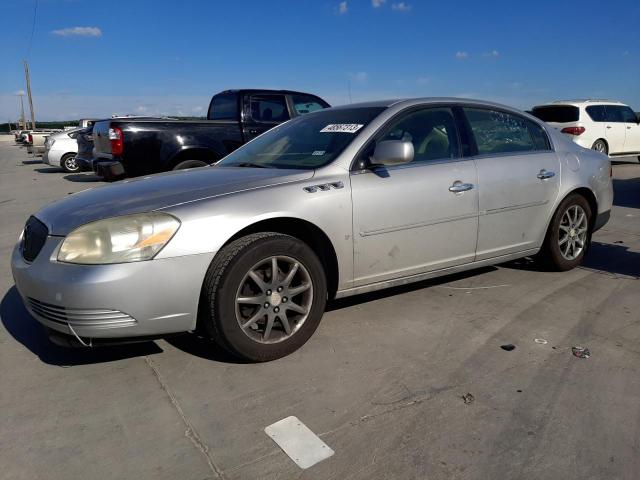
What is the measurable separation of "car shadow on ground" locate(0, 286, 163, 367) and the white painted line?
1.18m

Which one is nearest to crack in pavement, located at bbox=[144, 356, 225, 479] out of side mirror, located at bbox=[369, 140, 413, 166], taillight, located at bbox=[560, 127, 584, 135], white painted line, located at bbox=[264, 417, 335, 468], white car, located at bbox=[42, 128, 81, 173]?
white painted line, located at bbox=[264, 417, 335, 468]

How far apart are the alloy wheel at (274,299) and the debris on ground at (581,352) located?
5.30 ft

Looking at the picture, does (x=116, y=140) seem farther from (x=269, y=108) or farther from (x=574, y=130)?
(x=574, y=130)

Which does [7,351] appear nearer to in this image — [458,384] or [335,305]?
[335,305]

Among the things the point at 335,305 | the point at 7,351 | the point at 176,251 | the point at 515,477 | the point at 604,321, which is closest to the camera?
the point at 515,477

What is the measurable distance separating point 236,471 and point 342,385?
82cm

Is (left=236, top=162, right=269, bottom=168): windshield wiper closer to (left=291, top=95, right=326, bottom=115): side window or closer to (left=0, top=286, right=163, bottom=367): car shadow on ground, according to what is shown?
(left=0, top=286, right=163, bottom=367): car shadow on ground

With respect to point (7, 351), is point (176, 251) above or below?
above

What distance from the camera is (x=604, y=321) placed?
3650 mm

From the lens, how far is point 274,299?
3.10 metres

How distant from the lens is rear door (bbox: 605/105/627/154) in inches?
561

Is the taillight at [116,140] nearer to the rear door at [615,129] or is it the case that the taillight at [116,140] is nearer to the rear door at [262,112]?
the rear door at [262,112]

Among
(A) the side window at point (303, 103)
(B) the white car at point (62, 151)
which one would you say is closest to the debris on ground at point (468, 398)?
(A) the side window at point (303, 103)

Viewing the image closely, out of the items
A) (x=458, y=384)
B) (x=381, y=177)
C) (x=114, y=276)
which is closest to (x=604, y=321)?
(x=458, y=384)
